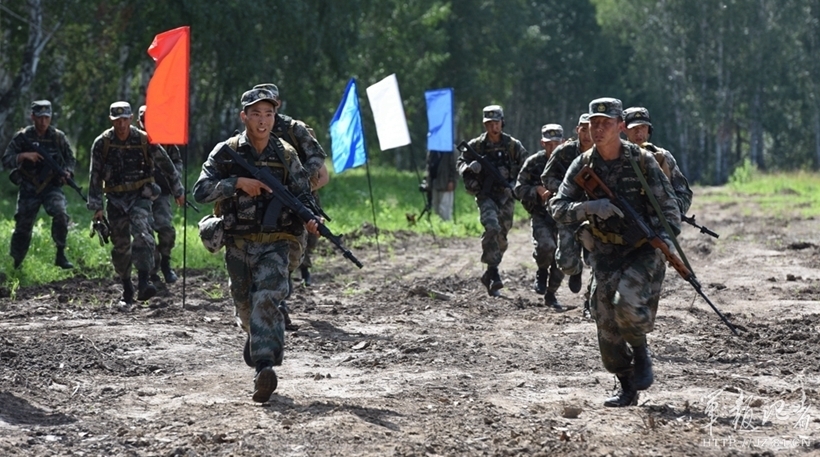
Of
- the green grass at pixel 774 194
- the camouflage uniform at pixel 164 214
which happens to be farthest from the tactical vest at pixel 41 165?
the green grass at pixel 774 194

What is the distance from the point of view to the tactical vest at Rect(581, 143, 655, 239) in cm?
770

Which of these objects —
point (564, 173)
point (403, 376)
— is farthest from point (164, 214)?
point (403, 376)

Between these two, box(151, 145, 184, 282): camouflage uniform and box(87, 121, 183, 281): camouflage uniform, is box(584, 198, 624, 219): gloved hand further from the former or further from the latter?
box(151, 145, 184, 282): camouflage uniform

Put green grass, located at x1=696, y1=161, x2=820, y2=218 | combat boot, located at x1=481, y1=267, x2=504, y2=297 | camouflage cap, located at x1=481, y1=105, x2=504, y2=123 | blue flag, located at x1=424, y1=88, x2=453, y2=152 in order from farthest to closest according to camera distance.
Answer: green grass, located at x1=696, y1=161, x2=820, y2=218
blue flag, located at x1=424, y1=88, x2=453, y2=152
combat boot, located at x1=481, y1=267, x2=504, y2=297
camouflage cap, located at x1=481, y1=105, x2=504, y2=123

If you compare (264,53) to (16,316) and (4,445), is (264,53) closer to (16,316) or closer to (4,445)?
(16,316)

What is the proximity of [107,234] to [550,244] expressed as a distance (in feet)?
13.6

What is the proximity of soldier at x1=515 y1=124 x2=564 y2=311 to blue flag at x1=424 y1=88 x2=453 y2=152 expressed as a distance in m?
8.36

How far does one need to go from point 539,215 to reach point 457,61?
39096mm

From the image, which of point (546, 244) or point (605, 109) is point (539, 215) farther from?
point (605, 109)

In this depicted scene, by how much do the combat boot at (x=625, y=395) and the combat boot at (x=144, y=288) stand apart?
5843 millimetres

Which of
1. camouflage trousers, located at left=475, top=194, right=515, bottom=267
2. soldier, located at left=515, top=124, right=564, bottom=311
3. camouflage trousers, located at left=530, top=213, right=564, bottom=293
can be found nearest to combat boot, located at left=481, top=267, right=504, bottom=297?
camouflage trousers, located at left=475, top=194, right=515, bottom=267

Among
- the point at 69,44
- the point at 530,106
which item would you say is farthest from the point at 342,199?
the point at 530,106

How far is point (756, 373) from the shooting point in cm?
880

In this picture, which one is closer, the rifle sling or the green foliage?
the rifle sling
